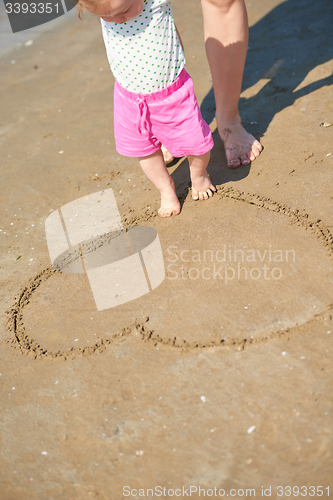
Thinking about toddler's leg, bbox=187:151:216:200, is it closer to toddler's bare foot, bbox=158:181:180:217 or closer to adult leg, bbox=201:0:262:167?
toddler's bare foot, bbox=158:181:180:217

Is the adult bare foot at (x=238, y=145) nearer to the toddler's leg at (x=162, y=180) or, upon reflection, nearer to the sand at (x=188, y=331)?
the sand at (x=188, y=331)

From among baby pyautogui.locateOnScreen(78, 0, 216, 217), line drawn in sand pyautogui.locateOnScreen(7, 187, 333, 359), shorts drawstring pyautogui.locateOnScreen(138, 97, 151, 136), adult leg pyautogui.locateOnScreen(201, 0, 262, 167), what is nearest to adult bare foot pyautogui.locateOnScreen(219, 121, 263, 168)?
adult leg pyautogui.locateOnScreen(201, 0, 262, 167)

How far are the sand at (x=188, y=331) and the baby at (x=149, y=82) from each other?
17.3 inches

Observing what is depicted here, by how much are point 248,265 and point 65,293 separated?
909 millimetres

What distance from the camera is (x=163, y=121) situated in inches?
85.7

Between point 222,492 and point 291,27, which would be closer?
point 222,492

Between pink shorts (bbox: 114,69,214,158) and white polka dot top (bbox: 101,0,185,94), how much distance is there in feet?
0.17

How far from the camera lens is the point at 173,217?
99.3 inches

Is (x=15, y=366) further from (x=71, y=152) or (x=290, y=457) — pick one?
(x=71, y=152)

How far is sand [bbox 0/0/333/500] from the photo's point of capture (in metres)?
1.57

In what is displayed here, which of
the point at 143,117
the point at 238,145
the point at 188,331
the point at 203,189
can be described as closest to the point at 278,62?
the point at 238,145

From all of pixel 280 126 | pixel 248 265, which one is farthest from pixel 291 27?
pixel 248 265

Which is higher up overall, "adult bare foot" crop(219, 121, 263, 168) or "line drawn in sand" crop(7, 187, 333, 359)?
"adult bare foot" crop(219, 121, 263, 168)

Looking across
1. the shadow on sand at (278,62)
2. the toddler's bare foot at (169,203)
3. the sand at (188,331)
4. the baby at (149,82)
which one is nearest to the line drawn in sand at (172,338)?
the sand at (188,331)
